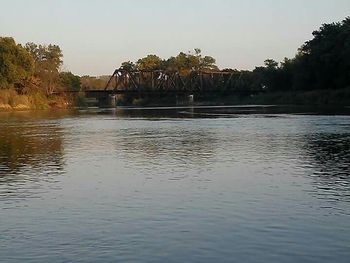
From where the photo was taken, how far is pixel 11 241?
15.6 metres

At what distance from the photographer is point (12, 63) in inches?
5536

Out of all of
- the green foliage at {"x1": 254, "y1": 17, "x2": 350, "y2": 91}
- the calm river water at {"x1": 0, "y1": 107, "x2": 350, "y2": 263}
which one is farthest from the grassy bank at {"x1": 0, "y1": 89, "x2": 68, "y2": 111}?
the calm river water at {"x1": 0, "y1": 107, "x2": 350, "y2": 263}

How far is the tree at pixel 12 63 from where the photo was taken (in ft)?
453

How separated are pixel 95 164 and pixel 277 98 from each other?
421ft

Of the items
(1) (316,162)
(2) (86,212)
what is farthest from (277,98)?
(2) (86,212)

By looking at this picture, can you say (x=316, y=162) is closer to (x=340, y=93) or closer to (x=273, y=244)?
(x=273, y=244)

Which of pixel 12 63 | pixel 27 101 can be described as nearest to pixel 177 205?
pixel 12 63

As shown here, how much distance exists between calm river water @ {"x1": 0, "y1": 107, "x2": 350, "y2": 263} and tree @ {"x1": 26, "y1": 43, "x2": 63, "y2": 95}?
446 feet

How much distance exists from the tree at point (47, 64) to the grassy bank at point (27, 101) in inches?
135

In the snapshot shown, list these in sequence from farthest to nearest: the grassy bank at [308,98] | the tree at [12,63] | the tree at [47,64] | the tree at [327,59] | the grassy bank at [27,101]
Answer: the tree at [47,64] → the grassy bank at [27,101] → the tree at [12,63] → the grassy bank at [308,98] → the tree at [327,59]

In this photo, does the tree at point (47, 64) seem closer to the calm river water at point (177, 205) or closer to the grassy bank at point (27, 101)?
the grassy bank at point (27, 101)

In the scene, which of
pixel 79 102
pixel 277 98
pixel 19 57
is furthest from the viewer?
pixel 79 102

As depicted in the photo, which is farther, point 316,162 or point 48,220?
point 316,162

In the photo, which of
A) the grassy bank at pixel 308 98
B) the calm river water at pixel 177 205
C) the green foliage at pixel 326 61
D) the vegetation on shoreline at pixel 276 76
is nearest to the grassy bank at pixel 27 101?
the vegetation on shoreline at pixel 276 76
